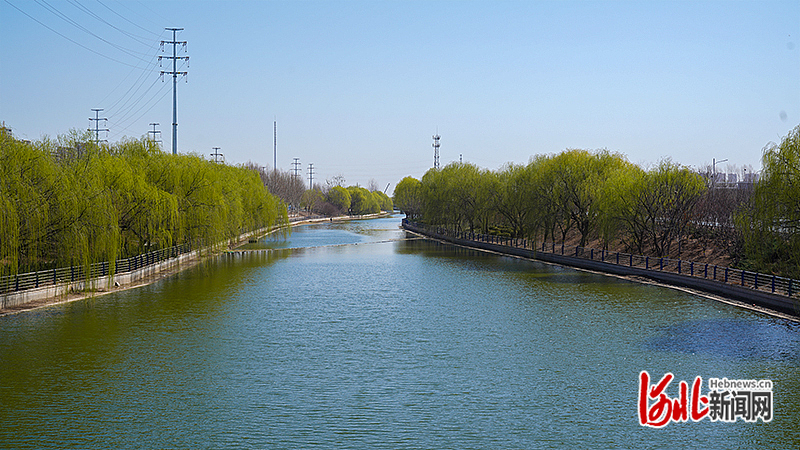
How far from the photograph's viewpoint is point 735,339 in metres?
22.2

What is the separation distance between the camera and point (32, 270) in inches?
1079

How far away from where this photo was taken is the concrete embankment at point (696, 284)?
1046 inches

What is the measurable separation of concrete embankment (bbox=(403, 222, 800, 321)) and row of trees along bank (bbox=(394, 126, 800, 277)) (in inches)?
53.6

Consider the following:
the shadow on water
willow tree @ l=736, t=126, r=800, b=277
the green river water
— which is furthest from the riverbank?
willow tree @ l=736, t=126, r=800, b=277

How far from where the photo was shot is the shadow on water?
66.5 ft

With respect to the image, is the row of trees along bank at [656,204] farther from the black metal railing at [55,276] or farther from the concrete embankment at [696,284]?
the black metal railing at [55,276]

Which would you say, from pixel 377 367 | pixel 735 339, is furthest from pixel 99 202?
pixel 735 339

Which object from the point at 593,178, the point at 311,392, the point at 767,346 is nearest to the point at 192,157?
the point at 593,178

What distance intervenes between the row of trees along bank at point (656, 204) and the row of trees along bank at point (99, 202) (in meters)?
24.4

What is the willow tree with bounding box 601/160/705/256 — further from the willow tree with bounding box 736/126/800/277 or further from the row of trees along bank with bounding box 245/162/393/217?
the row of trees along bank with bounding box 245/162/393/217

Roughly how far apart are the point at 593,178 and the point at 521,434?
37.9 m

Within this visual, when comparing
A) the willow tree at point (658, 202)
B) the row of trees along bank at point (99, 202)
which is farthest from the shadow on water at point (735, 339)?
the row of trees along bank at point (99, 202)

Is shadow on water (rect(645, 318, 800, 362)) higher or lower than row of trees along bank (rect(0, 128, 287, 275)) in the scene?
lower

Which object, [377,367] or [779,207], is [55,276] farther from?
[779,207]
